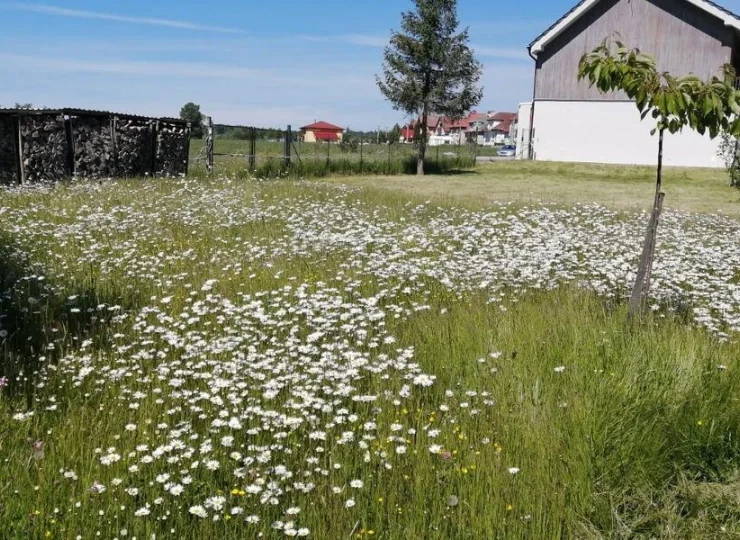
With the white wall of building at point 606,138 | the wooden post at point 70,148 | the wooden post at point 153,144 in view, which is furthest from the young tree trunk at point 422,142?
the wooden post at point 70,148

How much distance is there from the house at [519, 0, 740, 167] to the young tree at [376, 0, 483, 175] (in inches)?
286

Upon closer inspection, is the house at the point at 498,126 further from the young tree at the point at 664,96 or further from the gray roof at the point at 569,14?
the young tree at the point at 664,96

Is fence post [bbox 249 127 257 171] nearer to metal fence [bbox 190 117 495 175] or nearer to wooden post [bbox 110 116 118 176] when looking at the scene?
metal fence [bbox 190 117 495 175]

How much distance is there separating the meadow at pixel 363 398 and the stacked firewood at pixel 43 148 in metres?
10.4

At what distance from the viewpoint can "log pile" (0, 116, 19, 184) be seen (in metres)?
17.2

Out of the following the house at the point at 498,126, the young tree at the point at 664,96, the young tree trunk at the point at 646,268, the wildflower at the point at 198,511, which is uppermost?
the house at the point at 498,126

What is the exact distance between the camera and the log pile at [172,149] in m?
21.2

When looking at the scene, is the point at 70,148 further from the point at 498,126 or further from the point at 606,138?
the point at 498,126

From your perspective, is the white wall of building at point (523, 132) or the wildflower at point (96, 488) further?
the white wall of building at point (523, 132)

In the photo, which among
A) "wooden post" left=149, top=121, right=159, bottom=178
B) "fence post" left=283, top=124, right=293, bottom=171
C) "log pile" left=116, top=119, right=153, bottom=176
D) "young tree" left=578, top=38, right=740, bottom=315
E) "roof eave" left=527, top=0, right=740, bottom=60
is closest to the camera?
"young tree" left=578, top=38, right=740, bottom=315

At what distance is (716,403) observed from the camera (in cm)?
424

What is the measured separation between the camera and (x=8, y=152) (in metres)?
17.3

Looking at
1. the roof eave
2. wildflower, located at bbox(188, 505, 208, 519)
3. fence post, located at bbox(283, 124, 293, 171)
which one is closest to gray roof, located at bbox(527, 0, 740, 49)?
the roof eave

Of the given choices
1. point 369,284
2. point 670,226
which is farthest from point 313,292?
point 670,226
